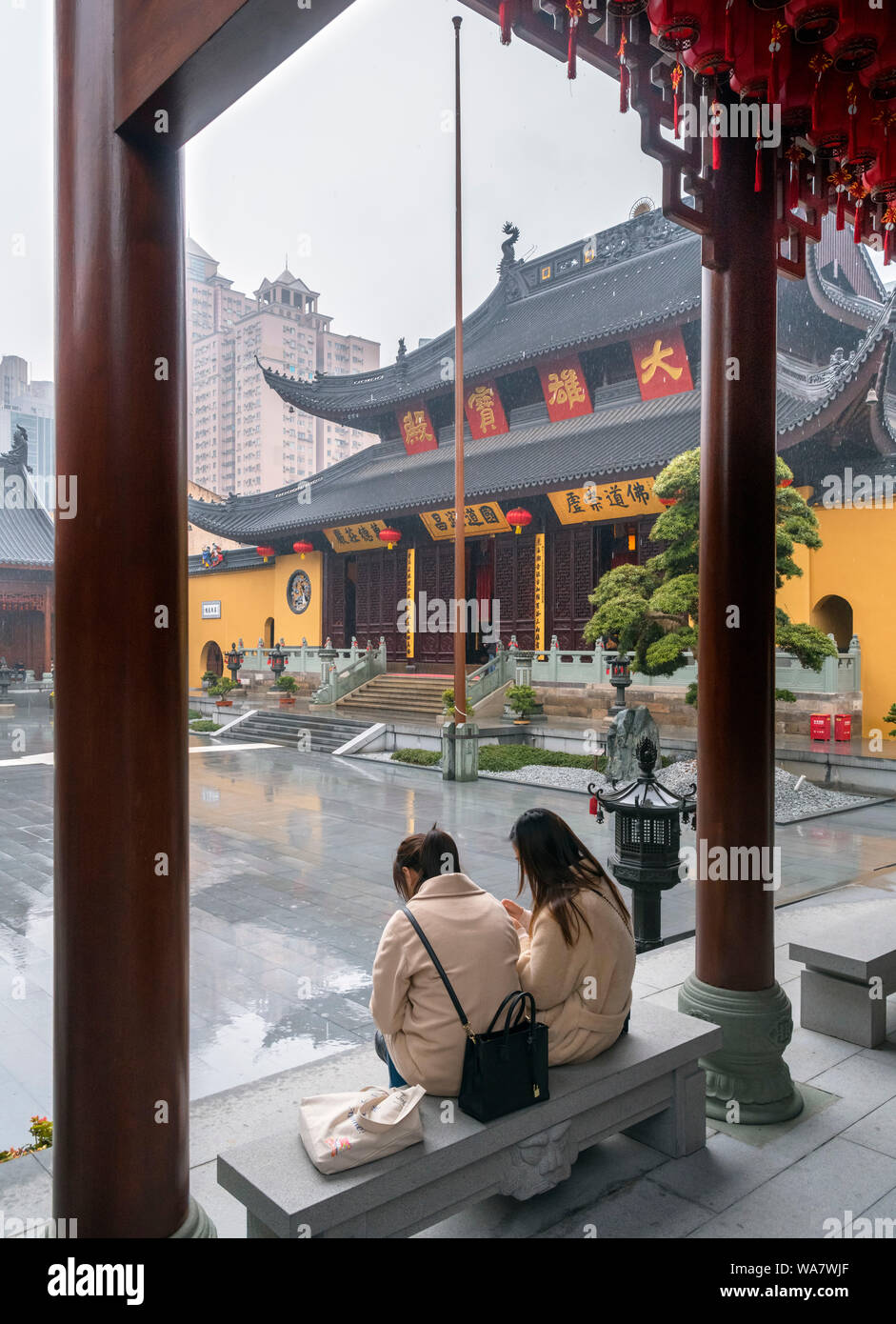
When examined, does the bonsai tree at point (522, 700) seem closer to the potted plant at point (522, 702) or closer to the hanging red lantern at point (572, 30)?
the potted plant at point (522, 702)

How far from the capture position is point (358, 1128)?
211 centimetres

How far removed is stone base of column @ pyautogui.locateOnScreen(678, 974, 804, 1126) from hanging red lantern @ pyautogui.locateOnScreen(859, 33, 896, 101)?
310cm

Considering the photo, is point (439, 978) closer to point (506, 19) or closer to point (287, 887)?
point (506, 19)

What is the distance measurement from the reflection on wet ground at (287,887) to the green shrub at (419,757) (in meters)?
0.67

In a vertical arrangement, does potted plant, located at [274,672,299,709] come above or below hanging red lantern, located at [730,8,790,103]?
below

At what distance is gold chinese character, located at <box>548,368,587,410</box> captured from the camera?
1961 cm

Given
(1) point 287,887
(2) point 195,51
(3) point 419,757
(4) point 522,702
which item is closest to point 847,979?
(2) point 195,51

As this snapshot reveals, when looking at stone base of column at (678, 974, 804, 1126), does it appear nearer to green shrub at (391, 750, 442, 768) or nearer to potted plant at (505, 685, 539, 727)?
green shrub at (391, 750, 442, 768)

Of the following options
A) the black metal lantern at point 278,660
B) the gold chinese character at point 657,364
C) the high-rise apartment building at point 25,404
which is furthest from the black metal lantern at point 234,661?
the high-rise apartment building at point 25,404

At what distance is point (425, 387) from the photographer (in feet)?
74.4

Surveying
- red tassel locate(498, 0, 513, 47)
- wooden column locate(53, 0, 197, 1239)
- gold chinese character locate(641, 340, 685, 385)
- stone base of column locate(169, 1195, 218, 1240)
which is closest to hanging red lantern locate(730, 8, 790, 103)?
red tassel locate(498, 0, 513, 47)
